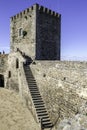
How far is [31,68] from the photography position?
20469 mm

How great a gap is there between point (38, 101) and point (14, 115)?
7.22ft

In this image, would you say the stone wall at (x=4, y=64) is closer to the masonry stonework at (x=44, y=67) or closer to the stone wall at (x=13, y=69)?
the masonry stonework at (x=44, y=67)

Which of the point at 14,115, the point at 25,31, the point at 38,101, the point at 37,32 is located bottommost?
the point at 14,115

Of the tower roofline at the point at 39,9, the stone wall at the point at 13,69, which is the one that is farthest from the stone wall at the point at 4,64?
the tower roofline at the point at 39,9

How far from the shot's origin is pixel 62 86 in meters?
15.5

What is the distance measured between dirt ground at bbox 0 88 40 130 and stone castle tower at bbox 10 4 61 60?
5.74 meters

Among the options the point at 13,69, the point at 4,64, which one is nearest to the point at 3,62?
the point at 4,64

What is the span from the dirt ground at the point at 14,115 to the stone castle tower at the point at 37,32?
18.8 ft

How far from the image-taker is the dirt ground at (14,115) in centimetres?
1582

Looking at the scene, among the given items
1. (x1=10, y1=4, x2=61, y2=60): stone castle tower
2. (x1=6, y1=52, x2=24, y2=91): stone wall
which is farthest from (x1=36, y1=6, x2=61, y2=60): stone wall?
(x1=6, y1=52, x2=24, y2=91): stone wall

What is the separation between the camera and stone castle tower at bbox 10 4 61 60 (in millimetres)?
23500

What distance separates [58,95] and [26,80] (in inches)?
164

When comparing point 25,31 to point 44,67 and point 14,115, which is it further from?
point 14,115

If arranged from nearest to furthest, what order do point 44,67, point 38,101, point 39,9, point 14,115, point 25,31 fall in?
1. point 14,115
2. point 38,101
3. point 44,67
4. point 39,9
5. point 25,31
